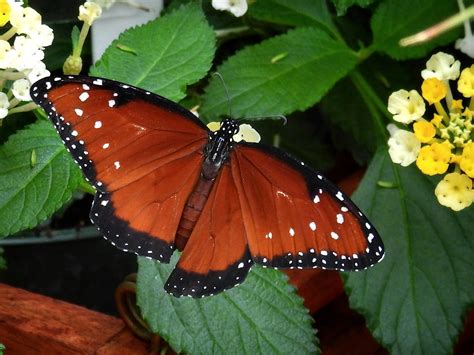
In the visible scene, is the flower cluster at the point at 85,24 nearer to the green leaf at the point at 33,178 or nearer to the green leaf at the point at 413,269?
the green leaf at the point at 33,178

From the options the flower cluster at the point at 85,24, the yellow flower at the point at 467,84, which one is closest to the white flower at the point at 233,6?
the flower cluster at the point at 85,24

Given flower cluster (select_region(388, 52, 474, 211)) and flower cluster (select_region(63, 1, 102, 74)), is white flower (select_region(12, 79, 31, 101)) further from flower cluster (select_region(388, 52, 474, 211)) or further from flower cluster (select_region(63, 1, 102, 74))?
flower cluster (select_region(388, 52, 474, 211))

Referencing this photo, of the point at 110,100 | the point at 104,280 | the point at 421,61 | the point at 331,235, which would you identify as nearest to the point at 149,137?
the point at 110,100

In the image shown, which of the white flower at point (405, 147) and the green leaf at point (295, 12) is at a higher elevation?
the green leaf at point (295, 12)

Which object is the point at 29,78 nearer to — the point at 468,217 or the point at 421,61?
the point at 468,217

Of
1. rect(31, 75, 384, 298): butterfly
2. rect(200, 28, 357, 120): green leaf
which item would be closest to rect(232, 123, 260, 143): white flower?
rect(31, 75, 384, 298): butterfly

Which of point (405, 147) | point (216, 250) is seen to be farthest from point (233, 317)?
point (405, 147)

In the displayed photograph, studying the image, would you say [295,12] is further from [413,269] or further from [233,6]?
[413,269]
